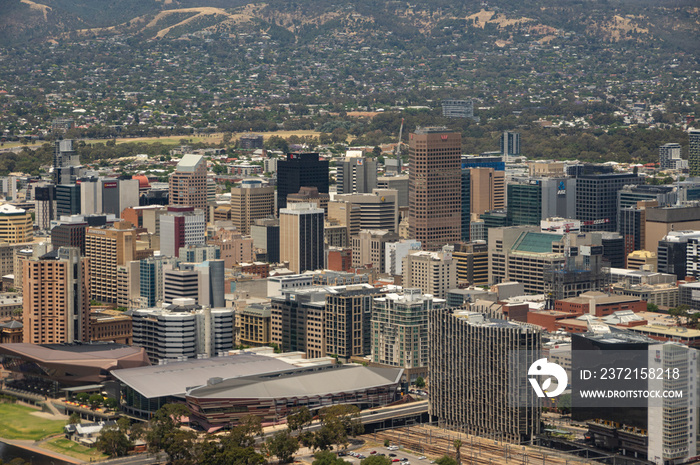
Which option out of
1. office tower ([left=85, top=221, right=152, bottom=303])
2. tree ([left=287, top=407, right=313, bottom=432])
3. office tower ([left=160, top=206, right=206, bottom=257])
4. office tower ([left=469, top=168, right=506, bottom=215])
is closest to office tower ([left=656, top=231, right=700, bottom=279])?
office tower ([left=469, top=168, right=506, bottom=215])

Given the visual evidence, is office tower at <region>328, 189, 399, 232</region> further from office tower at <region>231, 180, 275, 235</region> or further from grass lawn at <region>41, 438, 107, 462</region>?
grass lawn at <region>41, 438, 107, 462</region>

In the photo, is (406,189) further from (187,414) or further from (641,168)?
(187,414)

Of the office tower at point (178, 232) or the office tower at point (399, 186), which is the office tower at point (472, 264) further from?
the office tower at point (399, 186)

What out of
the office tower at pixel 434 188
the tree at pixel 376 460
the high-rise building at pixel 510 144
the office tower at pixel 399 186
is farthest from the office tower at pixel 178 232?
the high-rise building at pixel 510 144

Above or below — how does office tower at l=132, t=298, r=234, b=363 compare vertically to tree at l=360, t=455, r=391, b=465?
above

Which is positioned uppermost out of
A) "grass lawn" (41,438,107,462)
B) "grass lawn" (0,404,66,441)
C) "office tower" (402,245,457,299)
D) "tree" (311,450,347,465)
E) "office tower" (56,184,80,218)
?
"office tower" (56,184,80,218)

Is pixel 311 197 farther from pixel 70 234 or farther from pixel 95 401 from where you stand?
pixel 95 401

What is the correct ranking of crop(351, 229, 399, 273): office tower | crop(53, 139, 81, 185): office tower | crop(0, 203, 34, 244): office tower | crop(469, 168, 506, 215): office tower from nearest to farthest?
crop(351, 229, 399, 273): office tower → crop(0, 203, 34, 244): office tower → crop(469, 168, 506, 215): office tower → crop(53, 139, 81, 185): office tower
